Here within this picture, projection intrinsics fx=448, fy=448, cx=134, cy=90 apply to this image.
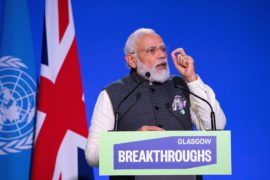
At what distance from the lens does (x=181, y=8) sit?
2.97 metres

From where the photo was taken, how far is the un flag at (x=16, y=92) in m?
2.66

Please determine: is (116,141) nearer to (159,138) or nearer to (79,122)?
(159,138)

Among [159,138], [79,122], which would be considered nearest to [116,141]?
[159,138]

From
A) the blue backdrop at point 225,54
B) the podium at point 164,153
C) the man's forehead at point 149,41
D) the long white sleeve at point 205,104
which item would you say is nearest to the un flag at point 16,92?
the blue backdrop at point 225,54

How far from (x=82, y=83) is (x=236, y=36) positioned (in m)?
1.05

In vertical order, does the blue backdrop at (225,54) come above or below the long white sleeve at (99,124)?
above

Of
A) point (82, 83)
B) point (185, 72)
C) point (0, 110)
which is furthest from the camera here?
point (82, 83)

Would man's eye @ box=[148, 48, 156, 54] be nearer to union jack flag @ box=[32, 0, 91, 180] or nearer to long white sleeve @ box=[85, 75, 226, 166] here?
long white sleeve @ box=[85, 75, 226, 166]

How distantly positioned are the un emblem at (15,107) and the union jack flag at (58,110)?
8 centimetres

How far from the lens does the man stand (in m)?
1.87

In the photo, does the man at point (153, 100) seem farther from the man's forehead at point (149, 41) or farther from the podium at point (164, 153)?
the podium at point (164, 153)

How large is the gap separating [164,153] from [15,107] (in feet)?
5.00

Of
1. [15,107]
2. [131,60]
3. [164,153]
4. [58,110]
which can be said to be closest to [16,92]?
[15,107]

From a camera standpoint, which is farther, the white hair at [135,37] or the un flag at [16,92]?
the un flag at [16,92]
